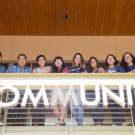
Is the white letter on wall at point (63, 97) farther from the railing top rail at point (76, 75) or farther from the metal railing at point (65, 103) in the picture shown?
the railing top rail at point (76, 75)

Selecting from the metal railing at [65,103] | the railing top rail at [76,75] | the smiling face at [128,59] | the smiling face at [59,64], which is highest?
the smiling face at [128,59]

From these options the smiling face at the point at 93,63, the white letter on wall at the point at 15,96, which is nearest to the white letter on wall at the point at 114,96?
the white letter on wall at the point at 15,96

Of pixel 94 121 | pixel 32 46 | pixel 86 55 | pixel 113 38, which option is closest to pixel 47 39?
pixel 32 46

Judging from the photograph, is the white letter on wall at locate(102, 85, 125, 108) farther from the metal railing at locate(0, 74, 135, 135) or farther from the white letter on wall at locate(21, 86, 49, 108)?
the white letter on wall at locate(21, 86, 49, 108)

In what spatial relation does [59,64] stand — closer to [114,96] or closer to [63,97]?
[63,97]
